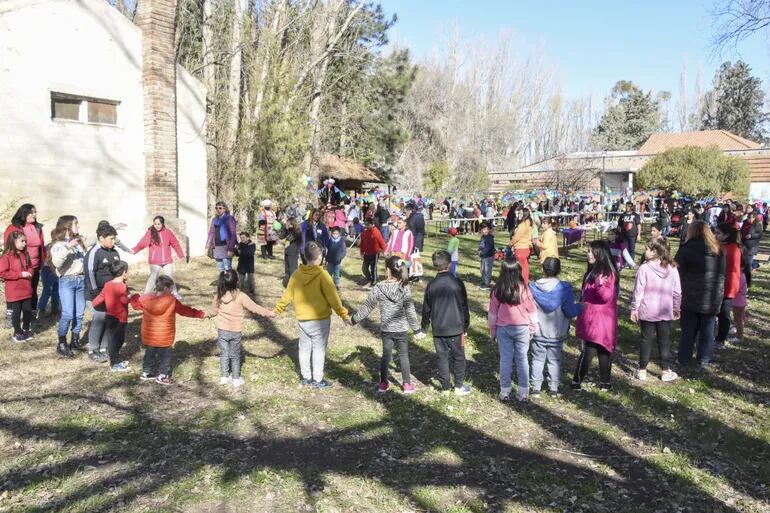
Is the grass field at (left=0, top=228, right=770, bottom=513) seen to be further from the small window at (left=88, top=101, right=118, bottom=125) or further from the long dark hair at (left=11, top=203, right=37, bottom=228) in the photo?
the small window at (left=88, top=101, right=118, bottom=125)

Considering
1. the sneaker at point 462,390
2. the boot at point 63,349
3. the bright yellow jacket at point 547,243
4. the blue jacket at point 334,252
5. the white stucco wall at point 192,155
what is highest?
the white stucco wall at point 192,155

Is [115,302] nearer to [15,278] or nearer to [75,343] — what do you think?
[75,343]

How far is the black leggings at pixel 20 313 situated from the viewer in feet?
24.6

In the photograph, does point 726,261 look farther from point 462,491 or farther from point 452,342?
point 462,491

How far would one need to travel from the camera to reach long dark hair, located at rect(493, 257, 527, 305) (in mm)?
5625

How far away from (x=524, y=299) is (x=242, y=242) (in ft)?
19.3

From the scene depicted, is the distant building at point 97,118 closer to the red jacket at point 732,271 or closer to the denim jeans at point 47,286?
the denim jeans at point 47,286

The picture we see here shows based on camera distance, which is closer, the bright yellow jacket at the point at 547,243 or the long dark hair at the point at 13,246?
the long dark hair at the point at 13,246

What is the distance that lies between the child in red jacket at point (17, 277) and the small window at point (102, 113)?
530 cm

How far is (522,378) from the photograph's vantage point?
5895 mm

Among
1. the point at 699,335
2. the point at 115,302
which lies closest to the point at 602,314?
the point at 699,335

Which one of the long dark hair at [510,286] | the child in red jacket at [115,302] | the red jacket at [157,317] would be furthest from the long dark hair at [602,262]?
the child in red jacket at [115,302]

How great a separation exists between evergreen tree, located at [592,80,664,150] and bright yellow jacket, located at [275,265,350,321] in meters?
59.6

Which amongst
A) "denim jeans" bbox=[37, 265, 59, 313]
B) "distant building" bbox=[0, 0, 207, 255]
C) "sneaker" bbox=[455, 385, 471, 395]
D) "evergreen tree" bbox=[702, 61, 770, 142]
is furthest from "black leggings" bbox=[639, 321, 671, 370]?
"evergreen tree" bbox=[702, 61, 770, 142]
